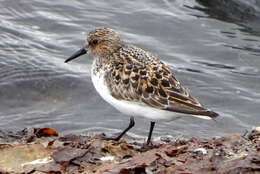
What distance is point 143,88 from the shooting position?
6344 mm

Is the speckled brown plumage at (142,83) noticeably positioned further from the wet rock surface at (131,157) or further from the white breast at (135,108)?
the wet rock surface at (131,157)

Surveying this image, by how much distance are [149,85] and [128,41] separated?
467 cm

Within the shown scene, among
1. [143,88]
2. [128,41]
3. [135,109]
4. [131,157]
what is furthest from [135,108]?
[128,41]

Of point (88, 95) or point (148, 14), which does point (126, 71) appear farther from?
point (148, 14)

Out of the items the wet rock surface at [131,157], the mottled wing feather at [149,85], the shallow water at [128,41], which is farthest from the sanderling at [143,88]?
the shallow water at [128,41]

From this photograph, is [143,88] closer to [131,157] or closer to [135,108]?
[135,108]

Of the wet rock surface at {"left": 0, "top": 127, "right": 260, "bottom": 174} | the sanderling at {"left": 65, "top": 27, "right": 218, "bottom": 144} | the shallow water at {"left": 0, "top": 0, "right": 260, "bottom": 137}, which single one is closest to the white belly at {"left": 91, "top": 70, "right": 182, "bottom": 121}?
the sanderling at {"left": 65, "top": 27, "right": 218, "bottom": 144}

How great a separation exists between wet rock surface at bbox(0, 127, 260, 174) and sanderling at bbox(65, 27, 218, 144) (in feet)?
1.24

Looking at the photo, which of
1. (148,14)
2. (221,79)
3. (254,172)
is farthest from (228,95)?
(254,172)

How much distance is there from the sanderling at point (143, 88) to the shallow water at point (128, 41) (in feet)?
5.66

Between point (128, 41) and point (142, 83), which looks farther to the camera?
point (128, 41)

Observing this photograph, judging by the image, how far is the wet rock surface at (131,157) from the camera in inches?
186

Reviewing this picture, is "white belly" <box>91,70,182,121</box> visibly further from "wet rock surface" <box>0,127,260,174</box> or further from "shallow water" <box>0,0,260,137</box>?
"shallow water" <box>0,0,260,137</box>

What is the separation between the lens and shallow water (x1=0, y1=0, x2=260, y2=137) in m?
8.65
